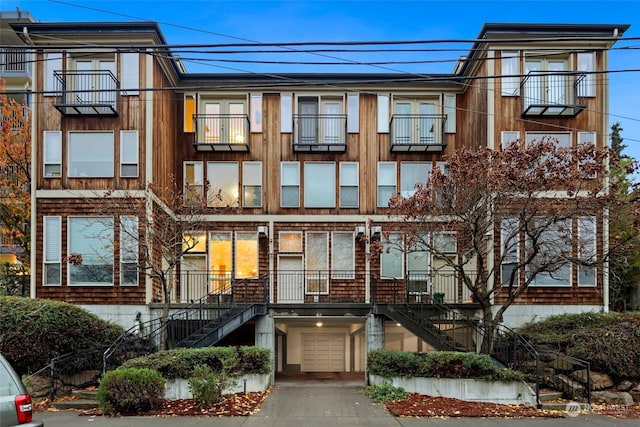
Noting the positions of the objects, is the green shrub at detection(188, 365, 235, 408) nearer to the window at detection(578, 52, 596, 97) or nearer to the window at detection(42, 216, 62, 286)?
the window at detection(42, 216, 62, 286)

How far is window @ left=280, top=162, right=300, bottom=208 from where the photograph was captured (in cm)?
1777

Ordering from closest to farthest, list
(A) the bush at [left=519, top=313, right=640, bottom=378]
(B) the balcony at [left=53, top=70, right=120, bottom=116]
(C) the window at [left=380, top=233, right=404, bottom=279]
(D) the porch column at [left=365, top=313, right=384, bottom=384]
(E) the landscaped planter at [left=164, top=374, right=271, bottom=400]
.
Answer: (E) the landscaped planter at [left=164, top=374, right=271, bottom=400]
(A) the bush at [left=519, top=313, right=640, bottom=378]
(B) the balcony at [left=53, top=70, right=120, bottom=116]
(D) the porch column at [left=365, top=313, right=384, bottom=384]
(C) the window at [left=380, top=233, right=404, bottom=279]

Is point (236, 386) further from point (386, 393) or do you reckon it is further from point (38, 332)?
point (38, 332)

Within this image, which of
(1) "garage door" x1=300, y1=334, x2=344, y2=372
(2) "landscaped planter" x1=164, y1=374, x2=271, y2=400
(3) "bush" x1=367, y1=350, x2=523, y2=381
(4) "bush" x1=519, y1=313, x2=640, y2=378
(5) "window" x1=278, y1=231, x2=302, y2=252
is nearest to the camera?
(2) "landscaped planter" x1=164, y1=374, x2=271, y2=400

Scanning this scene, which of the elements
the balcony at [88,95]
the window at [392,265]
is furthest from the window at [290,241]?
the balcony at [88,95]

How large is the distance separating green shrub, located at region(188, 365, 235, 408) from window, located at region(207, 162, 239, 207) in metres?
8.46

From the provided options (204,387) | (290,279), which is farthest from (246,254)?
(204,387)

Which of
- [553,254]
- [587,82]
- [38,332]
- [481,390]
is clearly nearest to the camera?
[481,390]

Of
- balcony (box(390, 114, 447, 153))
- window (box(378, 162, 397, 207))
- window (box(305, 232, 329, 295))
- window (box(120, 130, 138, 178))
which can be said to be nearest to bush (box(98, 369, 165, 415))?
window (box(120, 130, 138, 178))

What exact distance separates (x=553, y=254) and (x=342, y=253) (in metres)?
7.05

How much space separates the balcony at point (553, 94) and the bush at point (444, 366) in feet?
26.6

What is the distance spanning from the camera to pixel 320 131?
17.9 m

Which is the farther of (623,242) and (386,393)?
(623,242)

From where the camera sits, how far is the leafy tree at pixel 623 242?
12320mm
